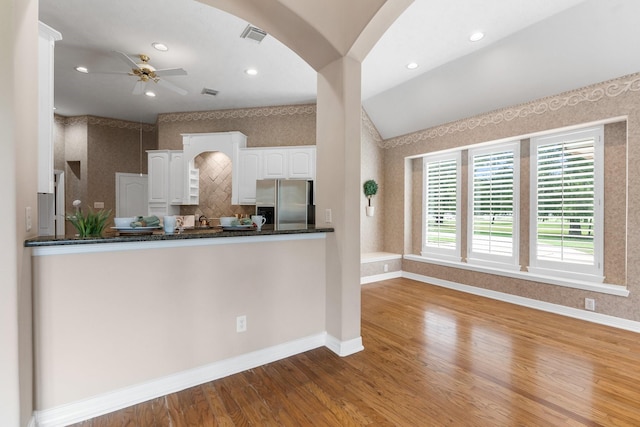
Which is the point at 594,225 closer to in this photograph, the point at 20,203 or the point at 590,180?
the point at 590,180

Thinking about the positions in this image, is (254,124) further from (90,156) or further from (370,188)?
(90,156)

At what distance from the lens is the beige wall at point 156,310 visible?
5.62 ft

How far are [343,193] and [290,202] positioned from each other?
104 inches

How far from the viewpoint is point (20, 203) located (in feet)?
5.04

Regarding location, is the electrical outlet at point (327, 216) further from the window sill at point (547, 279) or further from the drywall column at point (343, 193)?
the window sill at point (547, 279)

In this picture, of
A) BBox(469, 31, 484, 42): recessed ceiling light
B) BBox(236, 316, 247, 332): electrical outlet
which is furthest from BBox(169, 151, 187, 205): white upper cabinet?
BBox(469, 31, 484, 42): recessed ceiling light

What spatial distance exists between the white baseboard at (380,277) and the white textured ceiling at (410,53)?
2726 mm

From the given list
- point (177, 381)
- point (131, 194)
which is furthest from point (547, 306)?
point (131, 194)

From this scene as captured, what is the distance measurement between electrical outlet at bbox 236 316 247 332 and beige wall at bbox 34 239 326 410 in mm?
33

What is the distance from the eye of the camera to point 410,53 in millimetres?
3682

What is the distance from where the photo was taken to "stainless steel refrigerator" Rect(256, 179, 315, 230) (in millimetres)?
5059

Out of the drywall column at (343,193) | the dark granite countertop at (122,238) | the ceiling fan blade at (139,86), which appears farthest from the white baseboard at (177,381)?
the ceiling fan blade at (139,86)

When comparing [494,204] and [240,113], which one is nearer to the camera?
[494,204]

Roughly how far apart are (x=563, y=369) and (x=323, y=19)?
3377mm
